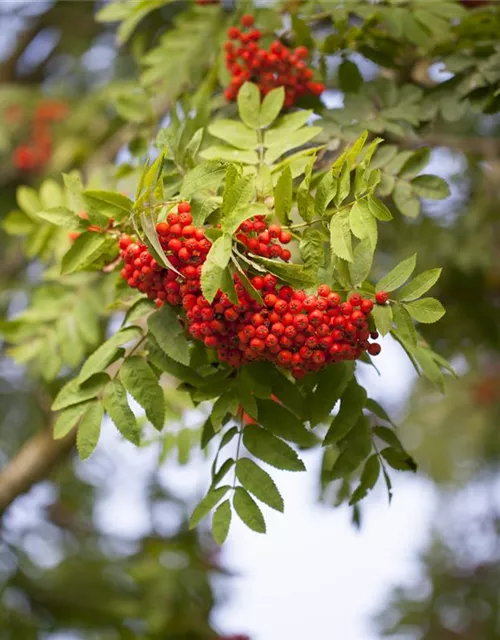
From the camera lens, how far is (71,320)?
8.07 feet

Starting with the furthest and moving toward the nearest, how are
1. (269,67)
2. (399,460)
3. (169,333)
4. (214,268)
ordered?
1. (269,67)
2. (399,460)
3. (169,333)
4. (214,268)

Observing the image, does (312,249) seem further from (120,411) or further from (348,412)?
→ (120,411)

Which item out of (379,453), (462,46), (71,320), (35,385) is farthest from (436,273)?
(35,385)

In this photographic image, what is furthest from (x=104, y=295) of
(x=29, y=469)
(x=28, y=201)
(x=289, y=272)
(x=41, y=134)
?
(x=41, y=134)

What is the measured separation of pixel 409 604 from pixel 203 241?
3.86 meters

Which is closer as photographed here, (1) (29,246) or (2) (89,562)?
(1) (29,246)

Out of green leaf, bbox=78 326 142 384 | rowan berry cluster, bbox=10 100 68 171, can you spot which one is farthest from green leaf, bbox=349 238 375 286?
rowan berry cluster, bbox=10 100 68 171

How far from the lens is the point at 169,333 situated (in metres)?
1.55

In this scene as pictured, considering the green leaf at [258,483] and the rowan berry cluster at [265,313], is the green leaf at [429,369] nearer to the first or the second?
the rowan berry cluster at [265,313]

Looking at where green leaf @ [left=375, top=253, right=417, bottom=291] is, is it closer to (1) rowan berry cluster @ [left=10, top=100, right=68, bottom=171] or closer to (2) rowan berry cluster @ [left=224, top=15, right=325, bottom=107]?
(2) rowan berry cluster @ [left=224, top=15, right=325, bottom=107]

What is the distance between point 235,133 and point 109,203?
14.3 inches

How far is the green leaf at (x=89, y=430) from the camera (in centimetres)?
158

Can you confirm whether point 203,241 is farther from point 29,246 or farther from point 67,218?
point 29,246

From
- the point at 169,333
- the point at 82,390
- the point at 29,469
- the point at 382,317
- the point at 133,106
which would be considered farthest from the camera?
the point at 29,469
